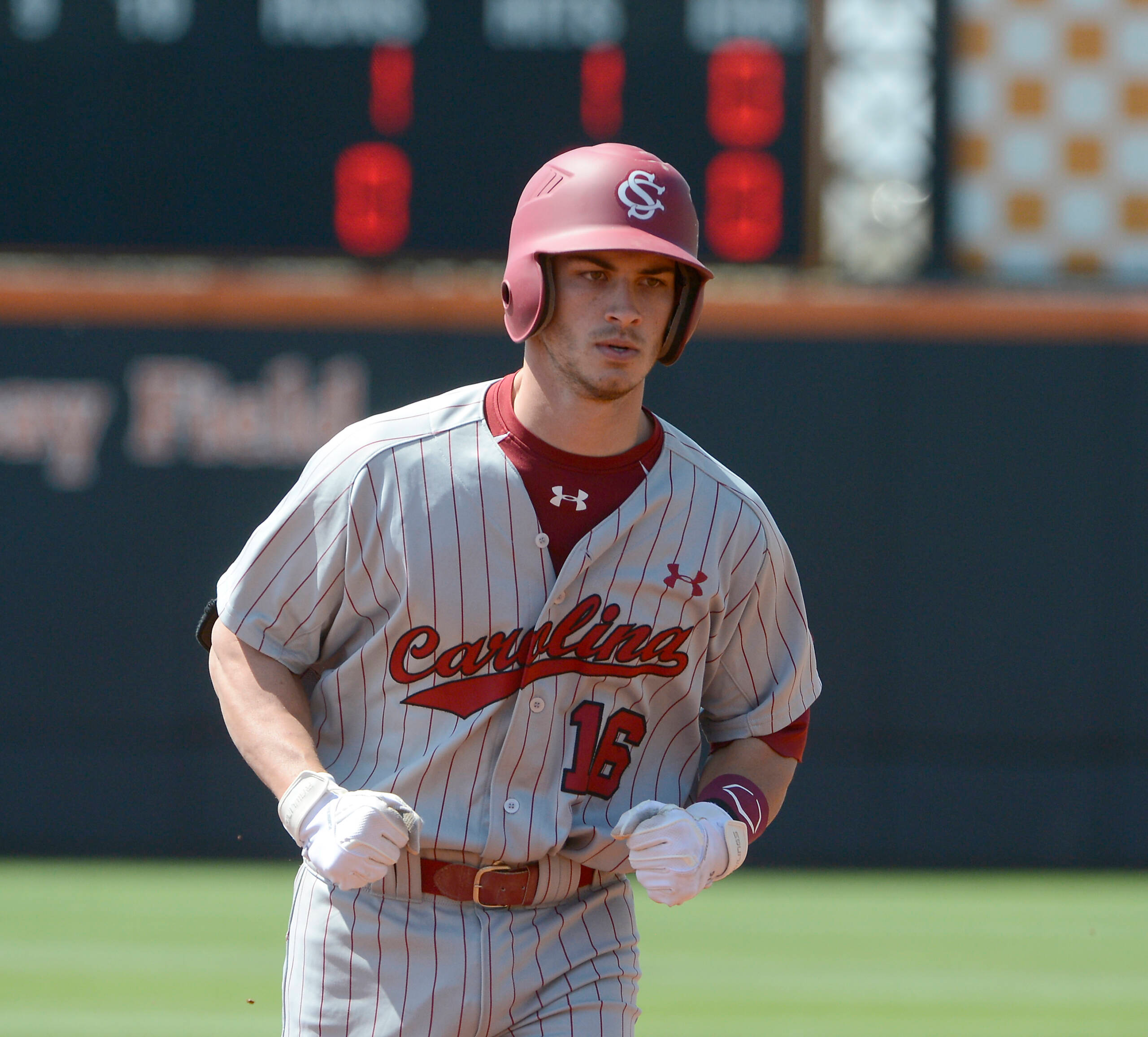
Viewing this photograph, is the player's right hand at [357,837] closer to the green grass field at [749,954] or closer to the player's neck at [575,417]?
the player's neck at [575,417]

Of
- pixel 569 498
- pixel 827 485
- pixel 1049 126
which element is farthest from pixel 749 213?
pixel 569 498

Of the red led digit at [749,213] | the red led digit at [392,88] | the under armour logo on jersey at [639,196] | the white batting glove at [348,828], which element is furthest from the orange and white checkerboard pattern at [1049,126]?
the white batting glove at [348,828]

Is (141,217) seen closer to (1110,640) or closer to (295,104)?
(295,104)

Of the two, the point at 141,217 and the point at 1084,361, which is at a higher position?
the point at 141,217

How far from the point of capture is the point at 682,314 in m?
2.90

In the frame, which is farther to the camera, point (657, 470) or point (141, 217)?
point (141, 217)

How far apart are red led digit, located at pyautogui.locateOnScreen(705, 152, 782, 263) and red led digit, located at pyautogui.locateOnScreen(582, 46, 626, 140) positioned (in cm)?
54

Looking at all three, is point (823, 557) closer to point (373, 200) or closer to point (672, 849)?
point (373, 200)

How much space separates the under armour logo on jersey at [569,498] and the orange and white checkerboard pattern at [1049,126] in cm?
634

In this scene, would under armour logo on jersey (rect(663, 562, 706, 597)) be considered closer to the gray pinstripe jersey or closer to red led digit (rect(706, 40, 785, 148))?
the gray pinstripe jersey

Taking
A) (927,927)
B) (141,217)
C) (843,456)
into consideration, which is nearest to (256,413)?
(141,217)

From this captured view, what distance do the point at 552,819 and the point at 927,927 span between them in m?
4.72

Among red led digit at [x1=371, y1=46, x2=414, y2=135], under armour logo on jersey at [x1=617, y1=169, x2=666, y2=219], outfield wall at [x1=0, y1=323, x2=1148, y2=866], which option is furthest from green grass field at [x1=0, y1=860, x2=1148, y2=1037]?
red led digit at [x1=371, y1=46, x2=414, y2=135]

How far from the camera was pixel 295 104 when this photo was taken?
25.0 feet
